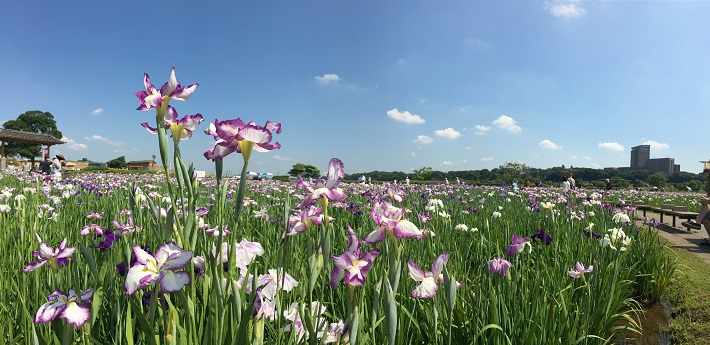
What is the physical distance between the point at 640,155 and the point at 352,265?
18278 centimetres

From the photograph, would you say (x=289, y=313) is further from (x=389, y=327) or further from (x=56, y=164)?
(x=56, y=164)

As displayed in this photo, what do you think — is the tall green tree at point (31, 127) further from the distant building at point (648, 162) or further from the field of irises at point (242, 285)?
the distant building at point (648, 162)

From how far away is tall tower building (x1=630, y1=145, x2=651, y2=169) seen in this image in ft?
454

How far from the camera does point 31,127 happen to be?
2657 inches

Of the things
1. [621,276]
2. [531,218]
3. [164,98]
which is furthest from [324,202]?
[531,218]

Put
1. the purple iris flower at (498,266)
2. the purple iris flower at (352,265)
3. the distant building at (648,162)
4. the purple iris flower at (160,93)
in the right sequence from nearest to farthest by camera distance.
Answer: the purple iris flower at (352,265) < the purple iris flower at (160,93) < the purple iris flower at (498,266) < the distant building at (648,162)

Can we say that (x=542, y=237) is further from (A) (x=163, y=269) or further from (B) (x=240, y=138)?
(A) (x=163, y=269)

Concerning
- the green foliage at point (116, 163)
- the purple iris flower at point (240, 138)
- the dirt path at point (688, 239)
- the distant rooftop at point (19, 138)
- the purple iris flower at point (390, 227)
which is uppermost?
the distant rooftop at point (19, 138)

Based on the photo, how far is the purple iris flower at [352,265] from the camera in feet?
3.88

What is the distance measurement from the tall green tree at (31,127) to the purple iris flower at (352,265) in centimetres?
8048

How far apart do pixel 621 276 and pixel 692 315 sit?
Answer: 89 cm

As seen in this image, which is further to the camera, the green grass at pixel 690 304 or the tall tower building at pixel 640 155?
the tall tower building at pixel 640 155

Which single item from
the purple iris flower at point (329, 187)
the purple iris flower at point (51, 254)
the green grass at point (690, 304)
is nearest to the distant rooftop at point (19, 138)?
the purple iris flower at point (51, 254)

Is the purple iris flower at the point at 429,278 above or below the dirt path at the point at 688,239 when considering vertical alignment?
above
